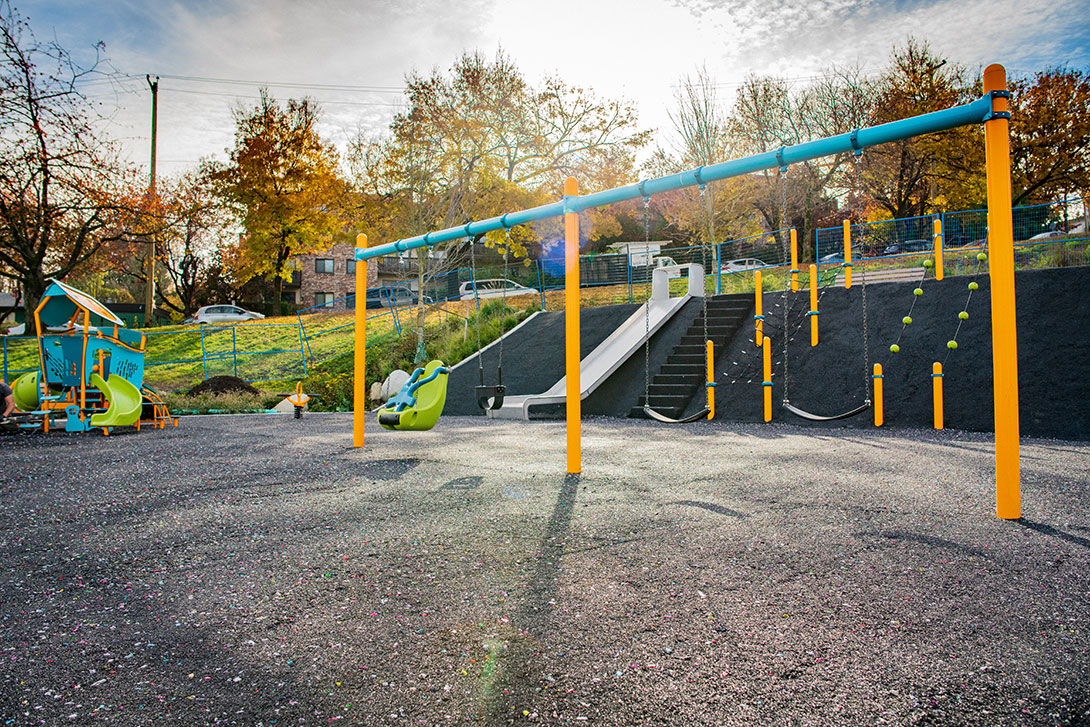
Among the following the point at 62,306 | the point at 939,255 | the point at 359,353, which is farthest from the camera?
the point at 939,255

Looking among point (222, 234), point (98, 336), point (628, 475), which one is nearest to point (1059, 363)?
point (628, 475)

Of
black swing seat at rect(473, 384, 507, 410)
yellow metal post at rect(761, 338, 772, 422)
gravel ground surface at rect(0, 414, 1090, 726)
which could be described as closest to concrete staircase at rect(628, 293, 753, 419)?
yellow metal post at rect(761, 338, 772, 422)

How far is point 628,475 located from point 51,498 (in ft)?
16.5

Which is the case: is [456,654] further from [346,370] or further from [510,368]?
[346,370]

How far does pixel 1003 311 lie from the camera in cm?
404

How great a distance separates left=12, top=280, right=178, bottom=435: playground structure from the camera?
10.1 m

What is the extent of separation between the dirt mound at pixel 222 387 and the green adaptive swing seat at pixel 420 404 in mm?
10531

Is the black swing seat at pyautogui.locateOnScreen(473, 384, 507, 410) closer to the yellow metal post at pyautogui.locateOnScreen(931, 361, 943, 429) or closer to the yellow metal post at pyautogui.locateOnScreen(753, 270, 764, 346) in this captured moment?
the yellow metal post at pyautogui.locateOnScreen(753, 270, 764, 346)

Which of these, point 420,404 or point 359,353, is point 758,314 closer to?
point 420,404

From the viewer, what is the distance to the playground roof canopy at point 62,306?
10359mm

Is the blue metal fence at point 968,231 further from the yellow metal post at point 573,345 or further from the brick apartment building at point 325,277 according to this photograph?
the brick apartment building at point 325,277

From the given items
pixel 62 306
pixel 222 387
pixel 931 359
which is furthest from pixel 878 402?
pixel 222 387

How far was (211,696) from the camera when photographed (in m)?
2.06

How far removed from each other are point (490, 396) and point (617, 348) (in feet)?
17.4
